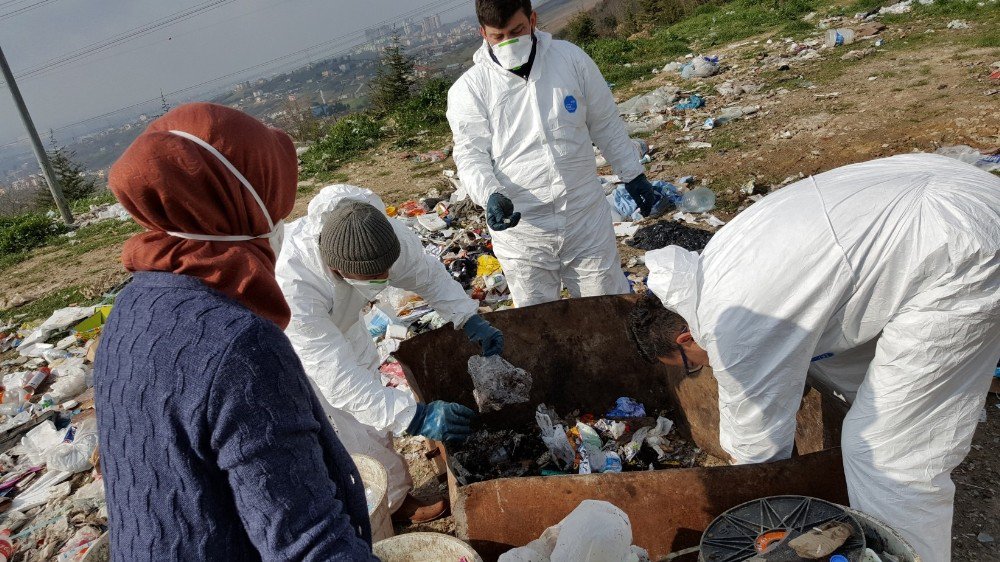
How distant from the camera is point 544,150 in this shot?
11.2 ft

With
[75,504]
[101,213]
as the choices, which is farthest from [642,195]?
[101,213]

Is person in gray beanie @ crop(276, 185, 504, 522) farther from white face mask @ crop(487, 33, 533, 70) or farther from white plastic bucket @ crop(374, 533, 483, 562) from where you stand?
white face mask @ crop(487, 33, 533, 70)

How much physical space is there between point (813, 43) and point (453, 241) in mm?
7553

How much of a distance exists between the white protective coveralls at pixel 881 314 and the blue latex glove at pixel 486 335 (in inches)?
46.2

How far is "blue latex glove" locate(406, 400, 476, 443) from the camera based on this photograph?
8.42ft

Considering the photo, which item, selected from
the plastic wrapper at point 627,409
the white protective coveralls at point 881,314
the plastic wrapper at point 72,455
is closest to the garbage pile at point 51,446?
the plastic wrapper at point 72,455

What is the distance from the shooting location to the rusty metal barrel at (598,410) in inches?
81.0

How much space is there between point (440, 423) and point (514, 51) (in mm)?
2021

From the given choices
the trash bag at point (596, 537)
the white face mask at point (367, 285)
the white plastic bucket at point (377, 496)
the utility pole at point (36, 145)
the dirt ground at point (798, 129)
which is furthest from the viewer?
the utility pole at point (36, 145)

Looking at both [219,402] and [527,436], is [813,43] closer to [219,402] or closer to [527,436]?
[527,436]

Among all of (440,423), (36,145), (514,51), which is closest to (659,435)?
(440,423)

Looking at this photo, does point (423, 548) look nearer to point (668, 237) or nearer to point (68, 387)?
point (668, 237)

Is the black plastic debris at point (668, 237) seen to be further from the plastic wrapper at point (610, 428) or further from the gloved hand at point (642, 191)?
the plastic wrapper at point (610, 428)

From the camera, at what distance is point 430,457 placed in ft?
12.0
